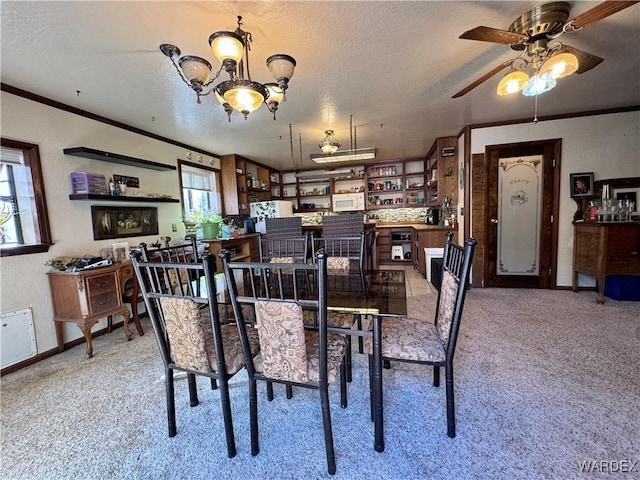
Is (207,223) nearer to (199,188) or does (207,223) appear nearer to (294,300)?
(199,188)

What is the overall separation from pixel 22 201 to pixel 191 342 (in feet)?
→ 8.02

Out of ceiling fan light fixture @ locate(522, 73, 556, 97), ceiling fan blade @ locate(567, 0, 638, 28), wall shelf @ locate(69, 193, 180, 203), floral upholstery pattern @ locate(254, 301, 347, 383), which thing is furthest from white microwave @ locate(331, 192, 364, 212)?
floral upholstery pattern @ locate(254, 301, 347, 383)

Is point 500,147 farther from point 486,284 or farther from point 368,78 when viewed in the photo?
point 368,78

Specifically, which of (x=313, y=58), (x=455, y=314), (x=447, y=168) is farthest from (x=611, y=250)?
(x=313, y=58)

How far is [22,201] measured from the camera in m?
2.44

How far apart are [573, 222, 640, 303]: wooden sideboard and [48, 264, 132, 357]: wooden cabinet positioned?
5.34 meters

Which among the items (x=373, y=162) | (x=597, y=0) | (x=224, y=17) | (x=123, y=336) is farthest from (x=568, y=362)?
(x=373, y=162)

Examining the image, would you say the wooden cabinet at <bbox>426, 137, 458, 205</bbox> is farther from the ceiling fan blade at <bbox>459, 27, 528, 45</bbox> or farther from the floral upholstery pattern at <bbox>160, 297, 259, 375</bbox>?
the floral upholstery pattern at <bbox>160, 297, 259, 375</bbox>

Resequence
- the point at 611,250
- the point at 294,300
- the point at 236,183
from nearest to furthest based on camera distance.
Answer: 1. the point at 294,300
2. the point at 611,250
3. the point at 236,183

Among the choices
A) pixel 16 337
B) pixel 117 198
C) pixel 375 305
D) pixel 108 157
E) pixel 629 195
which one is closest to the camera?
pixel 375 305

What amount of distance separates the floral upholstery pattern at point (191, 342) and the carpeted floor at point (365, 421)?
439 mm

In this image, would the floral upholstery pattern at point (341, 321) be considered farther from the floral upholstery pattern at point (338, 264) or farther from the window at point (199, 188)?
the window at point (199, 188)

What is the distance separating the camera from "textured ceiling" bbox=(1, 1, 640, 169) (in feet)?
5.28

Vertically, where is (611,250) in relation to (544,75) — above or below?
below
